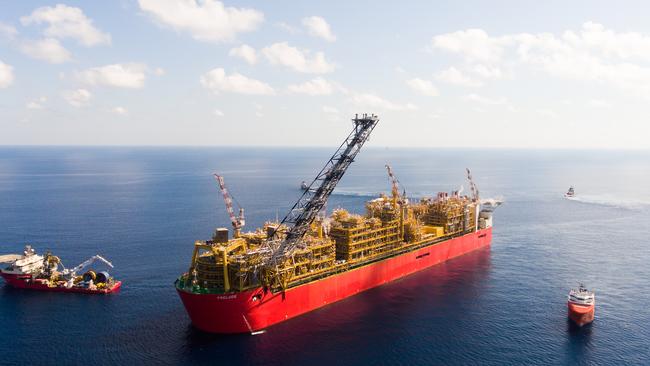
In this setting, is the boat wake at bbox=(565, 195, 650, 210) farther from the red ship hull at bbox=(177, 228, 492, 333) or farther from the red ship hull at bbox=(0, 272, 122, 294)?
the red ship hull at bbox=(0, 272, 122, 294)

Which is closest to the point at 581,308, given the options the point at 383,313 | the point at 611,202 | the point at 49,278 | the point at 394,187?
the point at 383,313

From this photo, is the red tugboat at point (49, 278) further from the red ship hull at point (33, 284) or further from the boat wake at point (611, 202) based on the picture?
the boat wake at point (611, 202)

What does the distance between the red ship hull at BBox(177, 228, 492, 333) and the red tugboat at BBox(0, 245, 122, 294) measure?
23865 mm

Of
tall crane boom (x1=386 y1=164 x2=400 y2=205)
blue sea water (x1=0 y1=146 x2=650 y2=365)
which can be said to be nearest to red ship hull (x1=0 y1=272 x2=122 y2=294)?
blue sea water (x1=0 y1=146 x2=650 y2=365)

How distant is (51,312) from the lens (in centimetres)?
6209

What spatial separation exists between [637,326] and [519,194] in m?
137

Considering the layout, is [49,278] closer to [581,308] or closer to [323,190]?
[323,190]

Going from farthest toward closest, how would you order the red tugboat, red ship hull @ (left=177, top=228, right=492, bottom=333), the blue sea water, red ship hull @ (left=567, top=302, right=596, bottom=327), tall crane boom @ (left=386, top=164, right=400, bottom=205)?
tall crane boom @ (left=386, top=164, right=400, bottom=205) → the red tugboat → red ship hull @ (left=567, top=302, right=596, bottom=327) → red ship hull @ (left=177, top=228, right=492, bottom=333) → the blue sea water

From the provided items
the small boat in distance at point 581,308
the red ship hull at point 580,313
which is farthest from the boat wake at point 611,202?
the red ship hull at point 580,313

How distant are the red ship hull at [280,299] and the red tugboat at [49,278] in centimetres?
2387

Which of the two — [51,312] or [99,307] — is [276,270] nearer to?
[99,307]

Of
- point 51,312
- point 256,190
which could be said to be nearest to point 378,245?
point 51,312

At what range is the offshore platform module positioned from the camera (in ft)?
181

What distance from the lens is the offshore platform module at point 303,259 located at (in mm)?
55250
